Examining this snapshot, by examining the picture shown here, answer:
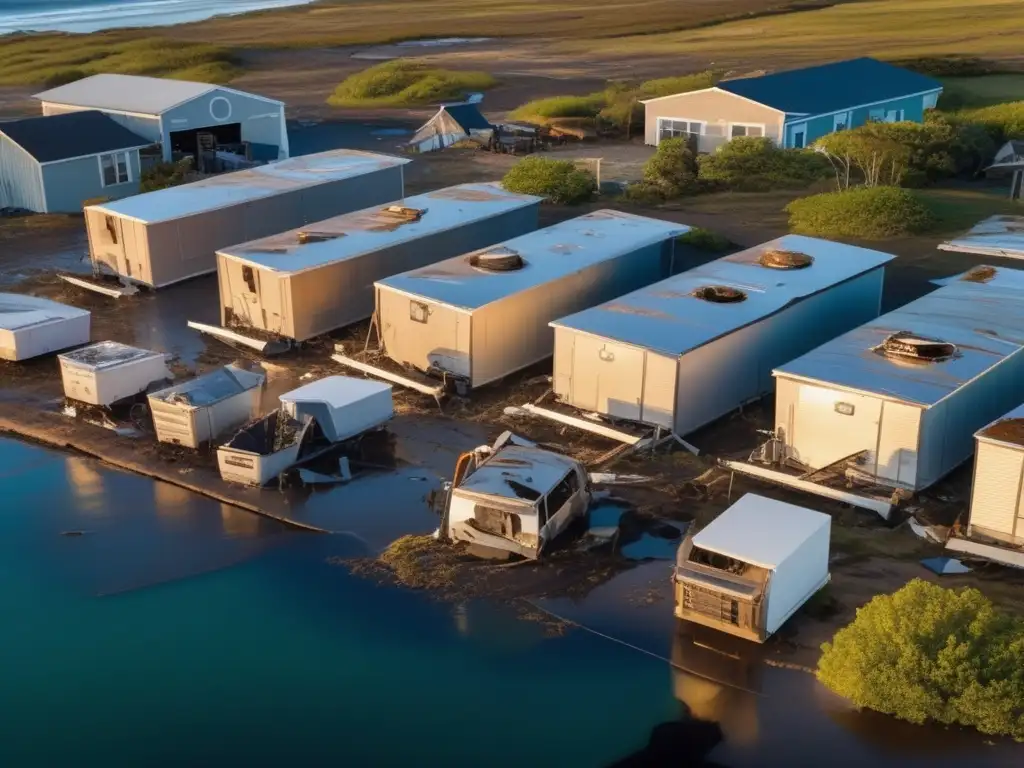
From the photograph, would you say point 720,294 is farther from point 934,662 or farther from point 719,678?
point 934,662

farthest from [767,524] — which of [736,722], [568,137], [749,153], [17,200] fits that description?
[568,137]

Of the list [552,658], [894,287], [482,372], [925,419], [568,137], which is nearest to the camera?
[552,658]

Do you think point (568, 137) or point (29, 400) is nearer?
point (29, 400)

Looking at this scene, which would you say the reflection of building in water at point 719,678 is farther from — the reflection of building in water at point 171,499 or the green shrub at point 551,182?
the green shrub at point 551,182

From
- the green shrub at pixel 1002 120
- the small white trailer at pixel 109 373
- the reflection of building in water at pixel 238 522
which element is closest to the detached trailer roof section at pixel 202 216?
the small white trailer at pixel 109 373

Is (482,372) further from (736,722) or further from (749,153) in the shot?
(749,153)

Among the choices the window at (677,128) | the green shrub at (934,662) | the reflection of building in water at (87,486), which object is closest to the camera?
the green shrub at (934,662)
